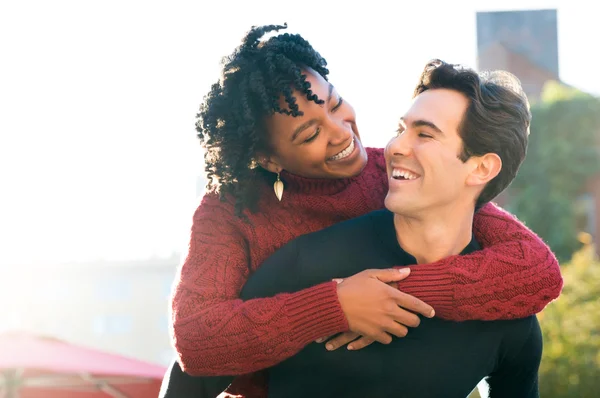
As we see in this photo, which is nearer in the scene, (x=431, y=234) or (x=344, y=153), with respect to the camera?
(x=431, y=234)

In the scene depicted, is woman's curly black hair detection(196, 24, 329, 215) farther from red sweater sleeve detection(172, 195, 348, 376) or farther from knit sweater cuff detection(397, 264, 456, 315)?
knit sweater cuff detection(397, 264, 456, 315)

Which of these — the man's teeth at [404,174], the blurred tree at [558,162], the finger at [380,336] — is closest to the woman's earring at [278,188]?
the man's teeth at [404,174]

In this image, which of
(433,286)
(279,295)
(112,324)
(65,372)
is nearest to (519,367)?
(433,286)

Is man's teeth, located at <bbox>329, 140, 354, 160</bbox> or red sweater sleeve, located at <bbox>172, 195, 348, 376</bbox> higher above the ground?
man's teeth, located at <bbox>329, 140, 354, 160</bbox>

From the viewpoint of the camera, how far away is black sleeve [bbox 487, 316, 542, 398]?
11.6ft

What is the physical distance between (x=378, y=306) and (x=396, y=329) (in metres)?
0.11

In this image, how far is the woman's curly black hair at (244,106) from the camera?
3.84 meters

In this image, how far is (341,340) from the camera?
3422 mm

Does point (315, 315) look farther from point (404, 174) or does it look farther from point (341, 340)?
point (404, 174)

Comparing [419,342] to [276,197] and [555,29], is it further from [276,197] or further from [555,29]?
[555,29]

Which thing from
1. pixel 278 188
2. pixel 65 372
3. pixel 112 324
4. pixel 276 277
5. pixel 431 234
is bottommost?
pixel 112 324

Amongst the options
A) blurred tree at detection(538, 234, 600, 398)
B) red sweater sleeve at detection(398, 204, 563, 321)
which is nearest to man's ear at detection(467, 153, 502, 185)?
red sweater sleeve at detection(398, 204, 563, 321)

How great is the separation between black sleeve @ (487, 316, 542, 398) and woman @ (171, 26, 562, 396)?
0.13 metres

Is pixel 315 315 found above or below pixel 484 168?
below
